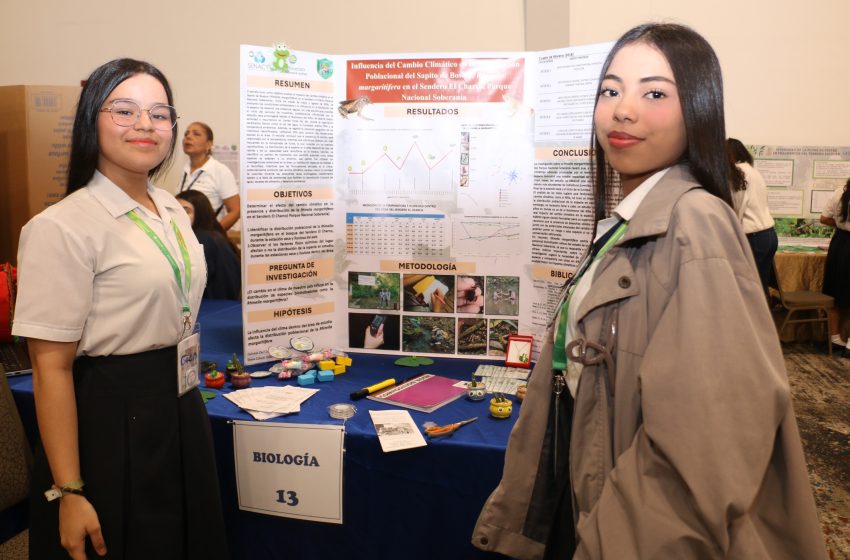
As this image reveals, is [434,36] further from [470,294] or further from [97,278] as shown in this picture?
[97,278]

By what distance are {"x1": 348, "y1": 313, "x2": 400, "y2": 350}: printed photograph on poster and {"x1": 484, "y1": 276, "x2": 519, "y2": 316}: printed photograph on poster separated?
13.5 inches

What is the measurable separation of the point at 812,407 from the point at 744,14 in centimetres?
331

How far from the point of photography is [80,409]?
1.27m

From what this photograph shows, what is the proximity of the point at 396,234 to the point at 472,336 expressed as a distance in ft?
1.49

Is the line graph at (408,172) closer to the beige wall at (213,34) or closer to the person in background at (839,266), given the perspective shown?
the beige wall at (213,34)

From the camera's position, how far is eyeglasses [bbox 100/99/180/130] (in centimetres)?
129

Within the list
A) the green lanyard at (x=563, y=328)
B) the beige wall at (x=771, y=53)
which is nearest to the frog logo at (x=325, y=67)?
the green lanyard at (x=563, y=328)

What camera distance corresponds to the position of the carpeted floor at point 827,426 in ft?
8.63

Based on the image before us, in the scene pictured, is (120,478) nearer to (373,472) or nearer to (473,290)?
(373,472)

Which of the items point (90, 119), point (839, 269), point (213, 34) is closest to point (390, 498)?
point (90, 119)

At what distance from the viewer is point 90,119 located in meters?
1.29

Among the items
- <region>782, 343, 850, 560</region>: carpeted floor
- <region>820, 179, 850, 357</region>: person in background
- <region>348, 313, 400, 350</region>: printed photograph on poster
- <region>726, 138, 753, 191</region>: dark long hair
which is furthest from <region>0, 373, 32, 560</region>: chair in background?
<region>820, 179, 850, 357</region>: person in background

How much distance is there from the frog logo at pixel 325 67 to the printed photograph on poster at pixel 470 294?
84 cm

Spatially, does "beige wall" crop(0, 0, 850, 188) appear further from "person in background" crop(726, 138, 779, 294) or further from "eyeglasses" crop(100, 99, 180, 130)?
"eyeglasses" crop(100, 99, 180, 130)
